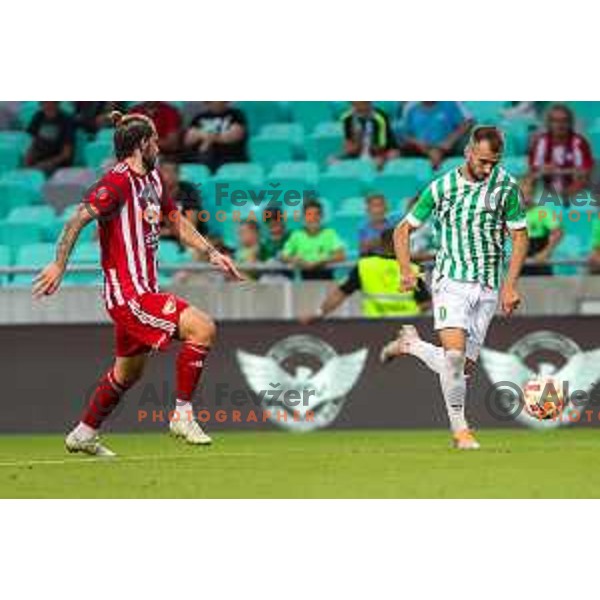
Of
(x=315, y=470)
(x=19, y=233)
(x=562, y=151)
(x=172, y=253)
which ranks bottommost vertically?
(x=315, y=470)

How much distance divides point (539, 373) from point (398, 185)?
10.3 feet

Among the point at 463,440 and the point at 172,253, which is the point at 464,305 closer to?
the point at 463,440

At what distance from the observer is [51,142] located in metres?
22.1

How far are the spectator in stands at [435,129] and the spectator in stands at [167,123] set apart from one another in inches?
90.0

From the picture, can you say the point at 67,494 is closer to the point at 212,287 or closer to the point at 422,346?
the point at 422,346

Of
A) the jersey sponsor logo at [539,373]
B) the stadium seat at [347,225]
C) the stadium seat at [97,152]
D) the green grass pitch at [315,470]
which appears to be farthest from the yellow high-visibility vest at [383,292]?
the stadium seat at [97,152]

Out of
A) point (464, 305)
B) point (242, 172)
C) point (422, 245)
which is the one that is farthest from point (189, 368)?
point (242, 172)

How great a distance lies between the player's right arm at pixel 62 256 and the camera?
12732mm

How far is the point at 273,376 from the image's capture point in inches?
720

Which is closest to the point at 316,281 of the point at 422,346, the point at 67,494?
the point at 422,346

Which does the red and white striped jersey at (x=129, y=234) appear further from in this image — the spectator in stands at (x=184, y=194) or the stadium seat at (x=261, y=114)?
the stadium seat at (x=261, y=114)

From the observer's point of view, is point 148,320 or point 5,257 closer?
point 148,320

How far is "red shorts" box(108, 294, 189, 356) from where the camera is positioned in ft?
42.9

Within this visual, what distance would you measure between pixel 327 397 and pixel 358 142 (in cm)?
395
